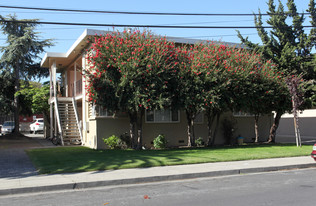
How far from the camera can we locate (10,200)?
24.7 ft

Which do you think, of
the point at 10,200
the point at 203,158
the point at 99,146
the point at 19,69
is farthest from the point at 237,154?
the point at 19,69

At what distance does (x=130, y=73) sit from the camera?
1450 centimetres

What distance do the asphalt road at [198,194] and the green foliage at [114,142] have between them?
7.86 meters

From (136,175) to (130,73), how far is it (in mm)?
5786

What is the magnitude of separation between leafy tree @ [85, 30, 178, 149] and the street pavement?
14.1ft

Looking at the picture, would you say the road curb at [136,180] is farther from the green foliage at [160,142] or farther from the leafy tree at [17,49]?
the leafy tree at [17,49]

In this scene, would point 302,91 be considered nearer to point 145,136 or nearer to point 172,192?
point 145,136

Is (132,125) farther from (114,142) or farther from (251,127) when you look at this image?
Answer: (251,127)

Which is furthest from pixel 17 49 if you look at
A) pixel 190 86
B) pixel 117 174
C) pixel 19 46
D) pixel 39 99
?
pixel 117 174

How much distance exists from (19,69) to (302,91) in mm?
23877

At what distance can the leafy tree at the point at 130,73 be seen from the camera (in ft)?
48.0

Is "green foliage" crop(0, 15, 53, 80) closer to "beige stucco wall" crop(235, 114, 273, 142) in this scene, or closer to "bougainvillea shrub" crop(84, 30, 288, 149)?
"bougainvillea shrub" crop(84, 30, 288, 149)

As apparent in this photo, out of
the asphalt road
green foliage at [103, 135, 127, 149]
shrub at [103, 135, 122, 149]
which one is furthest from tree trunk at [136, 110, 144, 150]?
the asphalt road

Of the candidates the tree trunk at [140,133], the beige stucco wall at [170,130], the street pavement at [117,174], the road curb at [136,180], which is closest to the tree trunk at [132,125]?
the tree trunk at [140,133]
